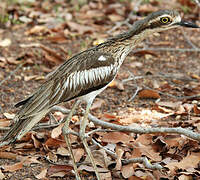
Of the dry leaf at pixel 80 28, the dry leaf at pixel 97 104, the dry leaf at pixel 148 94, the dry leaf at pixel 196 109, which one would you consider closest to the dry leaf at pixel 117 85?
the dry leaf at pixel 148 94

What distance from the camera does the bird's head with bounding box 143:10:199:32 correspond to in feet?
11.2

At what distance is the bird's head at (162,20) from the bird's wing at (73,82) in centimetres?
42

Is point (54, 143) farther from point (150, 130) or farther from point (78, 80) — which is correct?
point (150, 130)

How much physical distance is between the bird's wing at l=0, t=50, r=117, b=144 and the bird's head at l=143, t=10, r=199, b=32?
42 centimetres

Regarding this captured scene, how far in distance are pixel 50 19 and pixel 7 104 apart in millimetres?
2501

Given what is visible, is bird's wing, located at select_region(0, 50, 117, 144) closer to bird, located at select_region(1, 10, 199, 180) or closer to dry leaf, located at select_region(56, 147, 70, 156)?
bird, located at select_region(1, 10, 199, 180)

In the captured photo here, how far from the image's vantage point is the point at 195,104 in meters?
4.17

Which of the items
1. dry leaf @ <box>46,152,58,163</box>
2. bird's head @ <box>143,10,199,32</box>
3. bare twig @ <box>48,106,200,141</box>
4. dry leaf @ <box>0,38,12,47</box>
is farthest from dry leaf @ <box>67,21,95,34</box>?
dry leaf @ <box>46,152,58,163</box>

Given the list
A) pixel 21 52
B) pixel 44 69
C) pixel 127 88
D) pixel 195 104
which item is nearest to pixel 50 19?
pixel 21 52

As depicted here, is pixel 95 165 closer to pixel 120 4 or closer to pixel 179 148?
pixel 179 148

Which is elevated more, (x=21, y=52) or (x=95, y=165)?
(x=21, y=52)

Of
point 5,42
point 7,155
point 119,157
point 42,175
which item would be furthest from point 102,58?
point 5,42

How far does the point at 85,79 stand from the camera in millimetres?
3338

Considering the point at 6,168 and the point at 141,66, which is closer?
the point at 6,168
